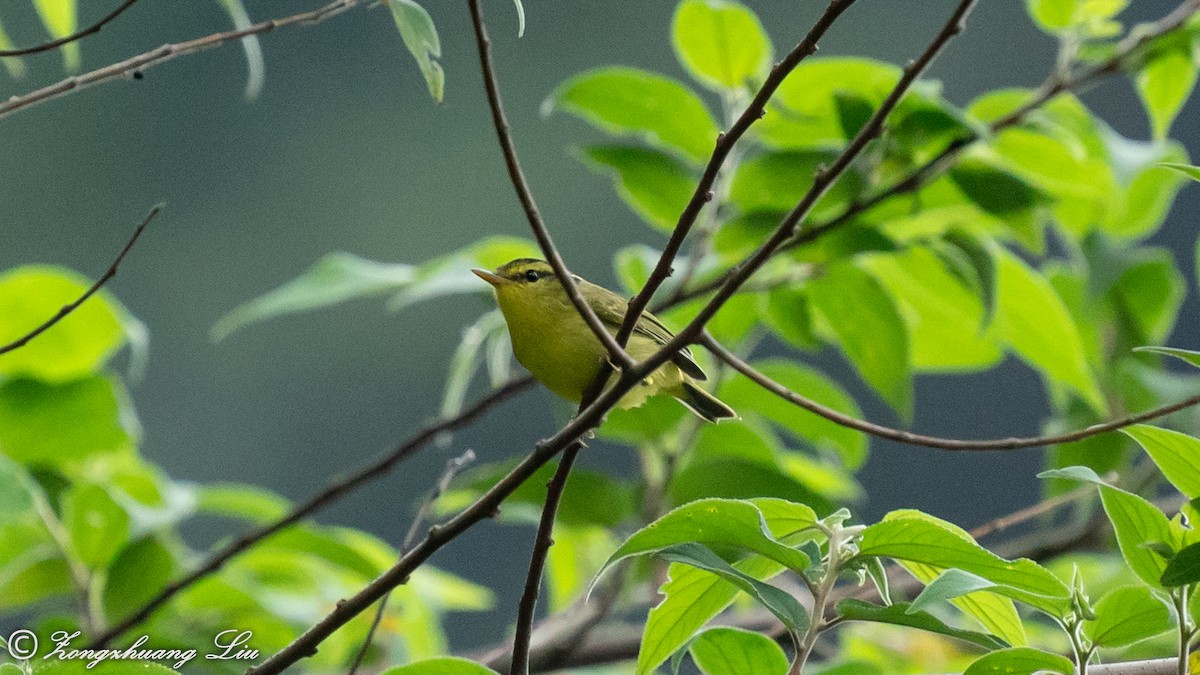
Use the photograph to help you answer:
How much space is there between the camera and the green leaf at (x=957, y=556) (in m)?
0.87

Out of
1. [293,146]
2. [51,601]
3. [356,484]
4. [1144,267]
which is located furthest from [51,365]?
[293,146]

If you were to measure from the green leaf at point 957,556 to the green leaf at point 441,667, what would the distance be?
0.32 metres

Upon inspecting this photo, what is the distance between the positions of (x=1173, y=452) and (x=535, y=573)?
0.53 metres

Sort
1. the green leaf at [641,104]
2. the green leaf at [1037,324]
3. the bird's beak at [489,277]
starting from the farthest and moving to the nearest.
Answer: the green leaf at [1037,324]
the green leaf at [641,104]
the bird's beak at [489,277]

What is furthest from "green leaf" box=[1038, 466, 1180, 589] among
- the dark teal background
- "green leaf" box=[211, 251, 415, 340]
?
the dark teal background

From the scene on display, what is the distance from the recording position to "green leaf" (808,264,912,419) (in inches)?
73.5

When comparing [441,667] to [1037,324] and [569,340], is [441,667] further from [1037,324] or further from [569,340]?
[1037,324]

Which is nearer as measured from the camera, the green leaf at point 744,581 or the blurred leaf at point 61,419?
the green leaf at point 744,581

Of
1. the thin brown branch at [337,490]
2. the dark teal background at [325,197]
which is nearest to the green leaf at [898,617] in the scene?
the thin brown branch at [337,490]

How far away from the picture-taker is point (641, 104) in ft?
6.31

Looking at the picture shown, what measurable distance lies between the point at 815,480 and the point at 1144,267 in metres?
0.81

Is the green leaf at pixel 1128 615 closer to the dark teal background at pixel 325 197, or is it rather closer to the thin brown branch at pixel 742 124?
the thin brown branch at pixel 742 124

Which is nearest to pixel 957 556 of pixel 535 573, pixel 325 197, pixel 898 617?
pixel 898 617

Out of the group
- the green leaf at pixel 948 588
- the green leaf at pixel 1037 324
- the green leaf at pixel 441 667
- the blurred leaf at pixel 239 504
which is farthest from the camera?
the blurred leaf at pixel 239 504
